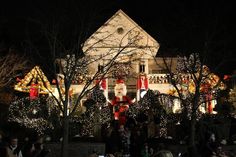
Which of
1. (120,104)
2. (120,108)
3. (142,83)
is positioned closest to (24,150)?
(120,108)

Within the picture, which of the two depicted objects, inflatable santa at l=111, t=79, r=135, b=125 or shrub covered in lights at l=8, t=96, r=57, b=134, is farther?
inflatable santa at l=111, t=79, r=135, b=125

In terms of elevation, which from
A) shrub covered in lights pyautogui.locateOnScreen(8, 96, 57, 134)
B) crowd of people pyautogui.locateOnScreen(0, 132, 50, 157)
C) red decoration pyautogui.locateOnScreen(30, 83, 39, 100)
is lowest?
crowd of people pyautogui.locateOnScreen(0, 132, 50, 157)

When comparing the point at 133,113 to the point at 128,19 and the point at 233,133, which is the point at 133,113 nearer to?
the point at 233,133

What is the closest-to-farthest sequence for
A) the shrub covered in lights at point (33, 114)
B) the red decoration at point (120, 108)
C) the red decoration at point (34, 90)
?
the shrub covered in lights at point (33, 114), the red decoration at point (120, 108), the red decoration at point (34, 90)

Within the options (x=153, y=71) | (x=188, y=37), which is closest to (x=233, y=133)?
(x=188, y=37)

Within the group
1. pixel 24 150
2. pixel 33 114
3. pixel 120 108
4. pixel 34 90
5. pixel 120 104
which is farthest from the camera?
pixel 34 90

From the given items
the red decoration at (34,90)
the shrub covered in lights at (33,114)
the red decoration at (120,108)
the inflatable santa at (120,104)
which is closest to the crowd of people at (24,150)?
the shrub covered in lights at (33,114)

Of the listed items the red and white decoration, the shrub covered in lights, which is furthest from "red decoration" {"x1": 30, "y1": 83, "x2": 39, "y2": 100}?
the red and white decoration

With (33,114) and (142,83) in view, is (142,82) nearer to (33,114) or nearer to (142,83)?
(142,83)

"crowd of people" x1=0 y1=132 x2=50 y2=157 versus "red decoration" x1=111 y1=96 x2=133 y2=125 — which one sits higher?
"red decoration" x1=111 y1=96 x2=133 y2=125

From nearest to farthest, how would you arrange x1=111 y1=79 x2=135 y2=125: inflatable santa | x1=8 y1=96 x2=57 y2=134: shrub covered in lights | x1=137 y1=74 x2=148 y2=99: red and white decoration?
x1=8 y1=96 x2=57 y2=134: shrub covered in lights
x1=111 y1=79 x2=135 y2=125: inflatable santa
x1=137 y1=74 x2=148 y2=99: red and white decoration

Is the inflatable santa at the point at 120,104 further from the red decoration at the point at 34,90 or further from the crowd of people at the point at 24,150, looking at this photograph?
the crowd of people at the point at 24,150

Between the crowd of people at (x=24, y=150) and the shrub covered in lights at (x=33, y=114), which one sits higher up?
the shrub covered in lights at (x=33, y=114)

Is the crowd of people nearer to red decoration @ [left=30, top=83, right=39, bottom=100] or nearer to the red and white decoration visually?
red decoration @ [left=30, top=83, right=39, bottom=100]
